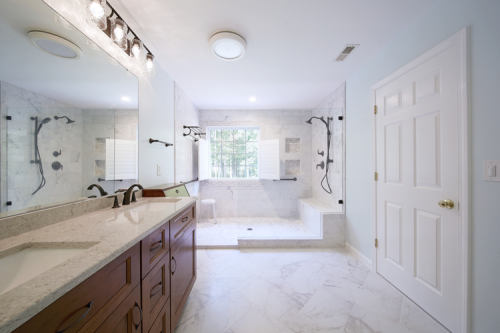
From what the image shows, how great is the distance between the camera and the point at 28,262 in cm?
72

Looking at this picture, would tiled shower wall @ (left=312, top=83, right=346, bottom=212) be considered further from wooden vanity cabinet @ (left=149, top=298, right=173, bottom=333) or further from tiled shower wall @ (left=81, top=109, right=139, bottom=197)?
tiled shower wall @ (left=81, top=109, right=139, bottom=197)

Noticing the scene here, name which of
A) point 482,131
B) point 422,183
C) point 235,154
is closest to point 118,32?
point 482,131

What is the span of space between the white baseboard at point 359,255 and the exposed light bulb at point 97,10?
3.39 metres

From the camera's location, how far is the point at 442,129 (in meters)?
1.40

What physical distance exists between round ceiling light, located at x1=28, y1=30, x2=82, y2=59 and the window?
130 inches

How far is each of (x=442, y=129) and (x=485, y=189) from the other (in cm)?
49

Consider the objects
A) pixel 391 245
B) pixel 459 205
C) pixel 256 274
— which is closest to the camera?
pixel 459 205

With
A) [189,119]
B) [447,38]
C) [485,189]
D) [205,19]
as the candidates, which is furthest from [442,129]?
[189,119]

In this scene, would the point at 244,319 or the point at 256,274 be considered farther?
the point at 256,274

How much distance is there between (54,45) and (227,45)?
1261 mm

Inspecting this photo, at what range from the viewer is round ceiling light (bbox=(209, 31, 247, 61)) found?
1705mm

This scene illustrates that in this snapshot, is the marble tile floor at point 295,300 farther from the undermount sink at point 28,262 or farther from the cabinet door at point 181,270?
the undermount sink at point 28,262

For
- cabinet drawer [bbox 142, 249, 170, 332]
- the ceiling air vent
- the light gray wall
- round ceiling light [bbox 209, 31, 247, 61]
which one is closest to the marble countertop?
cabinet drawer [bbox 142, 249, 170, 332]

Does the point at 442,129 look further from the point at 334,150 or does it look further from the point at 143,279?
the point at 143,279
